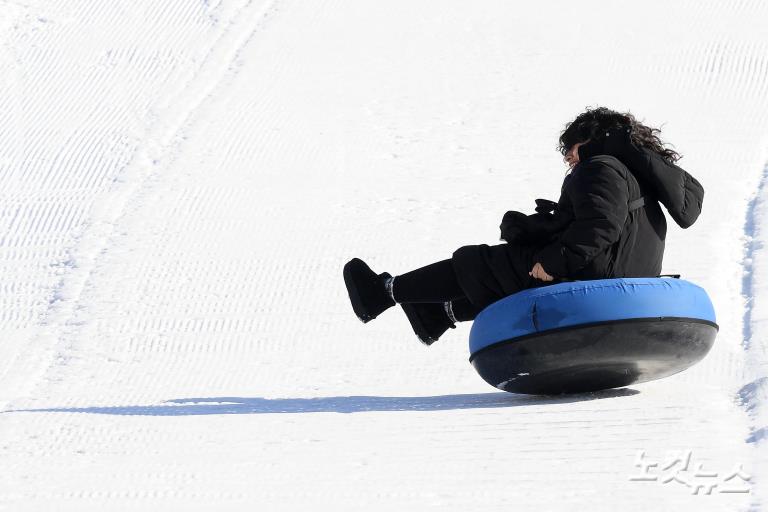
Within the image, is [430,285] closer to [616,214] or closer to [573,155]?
[573,155]

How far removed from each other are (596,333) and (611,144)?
649 millimetres

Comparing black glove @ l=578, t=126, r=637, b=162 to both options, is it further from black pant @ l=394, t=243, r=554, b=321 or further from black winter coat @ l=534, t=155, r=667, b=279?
black pant @ l=394, t=243, r=554, b=321

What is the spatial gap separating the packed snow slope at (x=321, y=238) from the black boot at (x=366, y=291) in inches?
13.3

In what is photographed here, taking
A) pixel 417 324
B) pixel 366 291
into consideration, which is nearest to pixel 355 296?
pixel 366 291

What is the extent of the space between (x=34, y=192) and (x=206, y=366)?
2953 mm

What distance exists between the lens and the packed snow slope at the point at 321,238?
3.33 metres

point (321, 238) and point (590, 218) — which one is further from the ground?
point (321, 238)

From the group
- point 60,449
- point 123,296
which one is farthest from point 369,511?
point 123,296

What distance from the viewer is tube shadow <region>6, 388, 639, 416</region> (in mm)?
4242

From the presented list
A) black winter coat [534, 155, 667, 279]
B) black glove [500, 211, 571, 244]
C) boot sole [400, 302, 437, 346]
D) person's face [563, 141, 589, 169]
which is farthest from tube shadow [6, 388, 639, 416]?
person's face [563, 141, 589, 169]

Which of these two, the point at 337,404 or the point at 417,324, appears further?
the point at 417,324

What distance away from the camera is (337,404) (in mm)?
4488

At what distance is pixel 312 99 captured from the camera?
30.2 ft

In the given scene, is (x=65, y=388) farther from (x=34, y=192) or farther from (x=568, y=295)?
(x=34, y=192)
